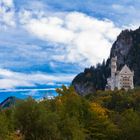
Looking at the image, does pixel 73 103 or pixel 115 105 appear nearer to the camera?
pixel 73 103

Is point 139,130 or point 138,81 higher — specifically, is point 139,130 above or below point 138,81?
below

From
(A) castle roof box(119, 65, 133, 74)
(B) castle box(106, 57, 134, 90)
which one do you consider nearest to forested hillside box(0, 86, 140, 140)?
(B) castle box(106, 57, 134, 90)

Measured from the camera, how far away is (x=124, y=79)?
7470 inches

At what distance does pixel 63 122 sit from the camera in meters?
58.7

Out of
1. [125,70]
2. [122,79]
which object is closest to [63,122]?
[122,79]

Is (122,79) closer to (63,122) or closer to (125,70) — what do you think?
(125,70)

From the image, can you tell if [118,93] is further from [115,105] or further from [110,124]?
[110,124]

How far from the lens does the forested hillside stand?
55.9m

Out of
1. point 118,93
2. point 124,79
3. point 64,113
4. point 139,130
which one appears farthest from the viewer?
point 124,79

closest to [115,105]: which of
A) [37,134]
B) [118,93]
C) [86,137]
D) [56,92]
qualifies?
[118,93]

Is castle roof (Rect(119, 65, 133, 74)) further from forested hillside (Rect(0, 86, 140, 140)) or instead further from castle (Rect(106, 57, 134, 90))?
forested hillside (Rect(0, 86, 140, 140))

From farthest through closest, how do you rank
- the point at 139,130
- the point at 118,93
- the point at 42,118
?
the point at 118,93 < the point at 139,130 < the point at 42,118

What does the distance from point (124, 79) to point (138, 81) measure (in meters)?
8.50

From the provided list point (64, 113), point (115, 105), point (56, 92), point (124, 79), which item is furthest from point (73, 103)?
point (124, 79)
